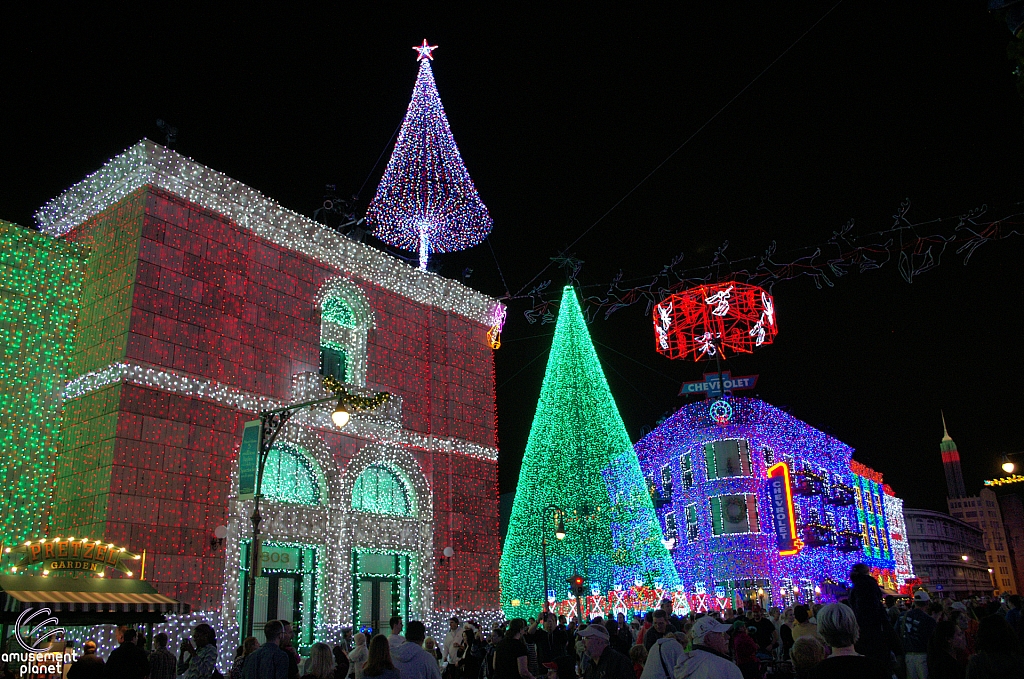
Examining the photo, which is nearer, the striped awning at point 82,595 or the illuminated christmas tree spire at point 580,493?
the striped awning at point 82,595

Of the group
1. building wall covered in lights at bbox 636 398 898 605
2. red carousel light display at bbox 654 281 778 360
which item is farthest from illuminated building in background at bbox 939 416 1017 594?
red carousel light display at bbox 654 281 778 360

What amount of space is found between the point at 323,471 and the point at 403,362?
16.0ft

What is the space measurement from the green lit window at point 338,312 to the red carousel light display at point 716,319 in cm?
1369

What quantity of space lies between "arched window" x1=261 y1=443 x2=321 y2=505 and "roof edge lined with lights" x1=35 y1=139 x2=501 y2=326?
593 cm

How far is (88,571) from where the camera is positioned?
1628 cm

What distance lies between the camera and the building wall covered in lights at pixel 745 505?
4312 cm

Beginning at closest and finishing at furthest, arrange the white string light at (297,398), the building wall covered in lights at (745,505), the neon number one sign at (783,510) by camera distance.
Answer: the white string light at (297,398) → the neon number one sign at (783,510) → the building wall covered in lights at (745,505)

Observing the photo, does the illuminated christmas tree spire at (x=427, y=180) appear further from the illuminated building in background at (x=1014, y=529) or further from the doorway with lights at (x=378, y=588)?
the illuminated building in background at (x=1014, y=529)

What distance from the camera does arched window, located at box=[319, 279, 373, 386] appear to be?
2409 centimetres

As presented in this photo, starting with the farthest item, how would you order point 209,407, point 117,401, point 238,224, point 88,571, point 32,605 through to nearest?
point 238,224
point 209,407
point 117,401
point 88,571
point 32,605

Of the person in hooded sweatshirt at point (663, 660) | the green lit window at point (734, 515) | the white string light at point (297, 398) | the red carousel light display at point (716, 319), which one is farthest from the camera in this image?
the green lit window at point (734, 515)

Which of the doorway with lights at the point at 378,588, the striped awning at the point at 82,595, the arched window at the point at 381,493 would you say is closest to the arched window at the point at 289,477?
the arched window at the point at 381,493

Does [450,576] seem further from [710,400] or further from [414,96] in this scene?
[710,400]

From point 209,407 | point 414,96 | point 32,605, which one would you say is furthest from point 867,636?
point 414,96
